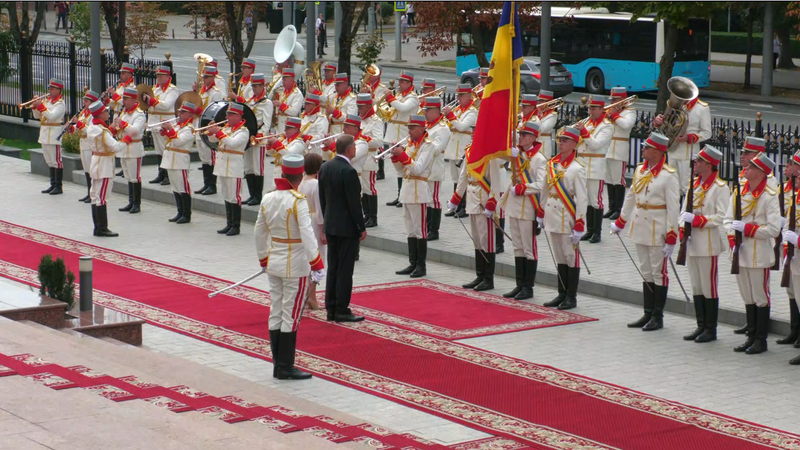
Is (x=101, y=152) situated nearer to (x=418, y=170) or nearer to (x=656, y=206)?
(x=418, y=170)

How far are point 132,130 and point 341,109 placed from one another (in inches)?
144

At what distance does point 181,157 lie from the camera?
18.5m

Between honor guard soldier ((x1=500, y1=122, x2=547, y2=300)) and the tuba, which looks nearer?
honor guard soldier ((x1=500, y1=122, x2=547, y2=300))

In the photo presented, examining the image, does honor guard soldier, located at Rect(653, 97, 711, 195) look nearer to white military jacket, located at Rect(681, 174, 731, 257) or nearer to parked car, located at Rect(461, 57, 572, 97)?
white military jacket, located at Rect(681, 174, 731, 257)

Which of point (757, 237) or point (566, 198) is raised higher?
point (566, 198)

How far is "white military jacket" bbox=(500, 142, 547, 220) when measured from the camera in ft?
45.2

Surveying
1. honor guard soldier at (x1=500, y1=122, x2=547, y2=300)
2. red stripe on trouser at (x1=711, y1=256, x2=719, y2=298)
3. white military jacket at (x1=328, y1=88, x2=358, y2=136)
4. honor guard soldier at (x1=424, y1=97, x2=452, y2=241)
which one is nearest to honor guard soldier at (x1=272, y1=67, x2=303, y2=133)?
white military jacket at (x1=328, y1=88, x2=358, y2=136)

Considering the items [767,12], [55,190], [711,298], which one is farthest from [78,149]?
[767,12]

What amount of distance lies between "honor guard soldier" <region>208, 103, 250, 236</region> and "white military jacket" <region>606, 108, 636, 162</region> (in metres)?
5.44

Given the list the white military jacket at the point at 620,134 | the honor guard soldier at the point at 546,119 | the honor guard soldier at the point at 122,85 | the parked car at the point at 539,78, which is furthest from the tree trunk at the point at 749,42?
the honor guard soldier at the point at 122,85

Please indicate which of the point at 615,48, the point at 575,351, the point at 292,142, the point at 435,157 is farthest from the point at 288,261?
the point at 615,48

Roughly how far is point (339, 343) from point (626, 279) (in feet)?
14.0

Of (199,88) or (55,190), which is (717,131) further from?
(55,190)

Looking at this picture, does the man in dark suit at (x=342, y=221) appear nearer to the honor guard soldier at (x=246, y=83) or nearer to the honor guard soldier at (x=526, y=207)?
the honor guard soldier at (x=526, y=207)
